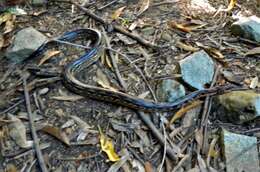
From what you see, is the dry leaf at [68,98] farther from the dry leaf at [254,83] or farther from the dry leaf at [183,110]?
the dry leaf at [254,83]

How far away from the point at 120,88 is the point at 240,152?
128cm

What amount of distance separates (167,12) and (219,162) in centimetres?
224

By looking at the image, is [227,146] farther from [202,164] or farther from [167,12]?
[167,12]

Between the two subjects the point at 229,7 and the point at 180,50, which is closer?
the point at 180,50

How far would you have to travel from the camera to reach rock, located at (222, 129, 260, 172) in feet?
11.2

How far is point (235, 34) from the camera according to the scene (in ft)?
15.4

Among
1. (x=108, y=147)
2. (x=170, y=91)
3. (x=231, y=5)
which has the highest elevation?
(x=231, y=5)

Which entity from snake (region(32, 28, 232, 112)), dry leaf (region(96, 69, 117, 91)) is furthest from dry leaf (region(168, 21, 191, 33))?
dry leaf (region(96, 69, 117, 91))

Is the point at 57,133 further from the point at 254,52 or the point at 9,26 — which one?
the point at 254,52

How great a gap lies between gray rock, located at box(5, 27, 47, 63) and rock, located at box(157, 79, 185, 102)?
4.77 ft

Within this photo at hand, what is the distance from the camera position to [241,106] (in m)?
3.67

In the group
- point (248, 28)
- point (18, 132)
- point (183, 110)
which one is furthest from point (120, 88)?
point (248, 28)

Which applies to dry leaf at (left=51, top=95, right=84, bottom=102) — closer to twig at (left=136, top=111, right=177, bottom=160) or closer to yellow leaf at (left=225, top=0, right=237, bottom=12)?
twig at (left=136, top=111, right=177, bottom=160)

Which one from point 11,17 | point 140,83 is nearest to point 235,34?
point 140,83
